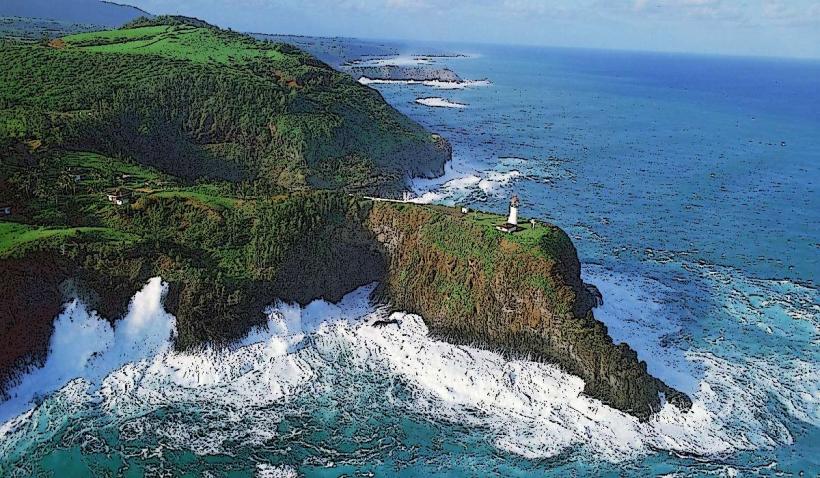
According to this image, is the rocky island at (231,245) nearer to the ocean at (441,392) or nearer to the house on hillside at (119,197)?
the house on hillside at (119,197)

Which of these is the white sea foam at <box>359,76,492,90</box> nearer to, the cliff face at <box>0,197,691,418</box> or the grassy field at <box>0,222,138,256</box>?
the cliff face at <box>0,197,691,418</box>

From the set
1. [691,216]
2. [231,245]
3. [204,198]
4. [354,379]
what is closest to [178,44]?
[204,198]

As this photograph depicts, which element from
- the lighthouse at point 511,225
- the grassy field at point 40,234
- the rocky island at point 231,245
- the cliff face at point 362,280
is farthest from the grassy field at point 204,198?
the lighthouse at point 511,225

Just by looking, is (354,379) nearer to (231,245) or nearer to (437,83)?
(231,245)

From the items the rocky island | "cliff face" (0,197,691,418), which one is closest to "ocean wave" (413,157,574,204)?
the rocky island

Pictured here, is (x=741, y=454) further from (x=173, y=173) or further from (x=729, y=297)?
(x=173, y=173)

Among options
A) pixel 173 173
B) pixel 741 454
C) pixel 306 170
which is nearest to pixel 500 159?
pixel 306 170
